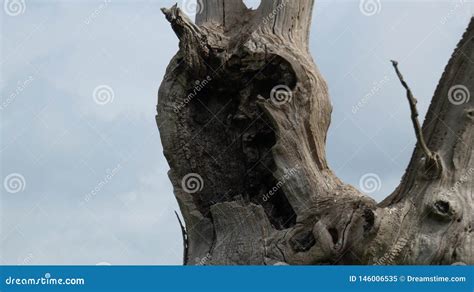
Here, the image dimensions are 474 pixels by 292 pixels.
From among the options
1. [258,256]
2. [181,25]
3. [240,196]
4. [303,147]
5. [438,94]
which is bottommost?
[258,256]

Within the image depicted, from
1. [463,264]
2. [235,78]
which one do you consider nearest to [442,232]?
[463,264]

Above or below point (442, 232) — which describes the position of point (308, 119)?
above

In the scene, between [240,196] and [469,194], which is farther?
[240,196]

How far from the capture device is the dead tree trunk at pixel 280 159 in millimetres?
6551

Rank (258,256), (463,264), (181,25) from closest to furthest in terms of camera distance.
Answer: (463,264) → (258,256) → (181,25)

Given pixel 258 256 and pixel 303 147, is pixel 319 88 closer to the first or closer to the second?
pixel 303 147

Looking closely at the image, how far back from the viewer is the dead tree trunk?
655 centimetres

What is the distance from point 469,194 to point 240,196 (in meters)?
2.06

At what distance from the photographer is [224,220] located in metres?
7.29

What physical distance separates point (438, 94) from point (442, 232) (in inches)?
49.1

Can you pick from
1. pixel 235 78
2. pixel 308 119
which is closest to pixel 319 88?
pixel 308 119

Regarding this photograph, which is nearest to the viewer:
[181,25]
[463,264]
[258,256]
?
[463,264]

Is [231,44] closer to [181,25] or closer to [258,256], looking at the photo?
[181,25]

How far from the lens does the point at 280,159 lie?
7.09 m
